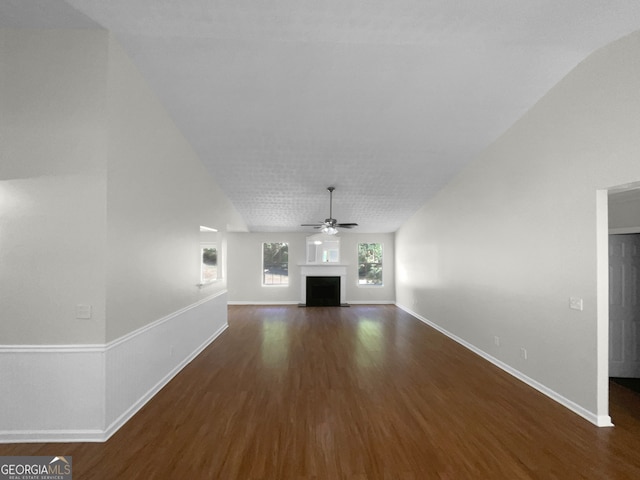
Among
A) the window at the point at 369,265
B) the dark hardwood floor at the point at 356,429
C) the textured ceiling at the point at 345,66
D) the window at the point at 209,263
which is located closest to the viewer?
the dark hardwood floor at the point at 356,429

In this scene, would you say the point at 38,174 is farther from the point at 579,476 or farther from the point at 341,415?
the point at 579,476

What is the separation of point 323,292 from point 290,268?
1380 millimetres

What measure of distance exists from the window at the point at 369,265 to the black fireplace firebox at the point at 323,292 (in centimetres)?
99

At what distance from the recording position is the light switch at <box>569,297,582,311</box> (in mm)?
3009

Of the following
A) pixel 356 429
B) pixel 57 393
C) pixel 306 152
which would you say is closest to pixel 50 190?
pixel 57 393

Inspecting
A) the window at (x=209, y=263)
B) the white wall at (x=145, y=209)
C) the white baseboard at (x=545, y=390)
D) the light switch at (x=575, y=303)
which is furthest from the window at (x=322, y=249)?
the light switch at (x=575, y=303)

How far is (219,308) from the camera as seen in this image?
6090 mm

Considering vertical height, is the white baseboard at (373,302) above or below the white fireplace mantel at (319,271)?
below

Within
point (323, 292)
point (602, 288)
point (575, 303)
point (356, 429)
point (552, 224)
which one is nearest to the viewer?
point (356, 429)

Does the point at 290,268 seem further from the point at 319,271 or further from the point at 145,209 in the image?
the point at 145,209

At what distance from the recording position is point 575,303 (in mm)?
3055

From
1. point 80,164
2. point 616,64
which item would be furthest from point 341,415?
point 616,64

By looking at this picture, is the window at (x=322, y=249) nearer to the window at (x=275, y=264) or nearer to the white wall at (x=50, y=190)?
the window at (x=275, y=264)

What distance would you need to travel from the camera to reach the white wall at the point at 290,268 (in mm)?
9766
